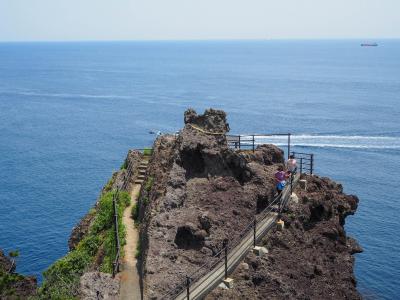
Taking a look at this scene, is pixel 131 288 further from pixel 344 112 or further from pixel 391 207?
pixel 344 112

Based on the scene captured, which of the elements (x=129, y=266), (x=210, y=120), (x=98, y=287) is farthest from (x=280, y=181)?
(x=98, y=287)

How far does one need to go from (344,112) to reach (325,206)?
8722cm

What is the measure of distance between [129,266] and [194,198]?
5114 millimetres

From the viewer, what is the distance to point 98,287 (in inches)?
960

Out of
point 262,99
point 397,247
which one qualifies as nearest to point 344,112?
point 262,99

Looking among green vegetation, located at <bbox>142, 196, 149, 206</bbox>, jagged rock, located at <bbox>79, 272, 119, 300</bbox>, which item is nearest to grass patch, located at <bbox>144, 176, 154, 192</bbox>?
green vegetation, located at <bbox>142, 196, 149, 206</bbox>

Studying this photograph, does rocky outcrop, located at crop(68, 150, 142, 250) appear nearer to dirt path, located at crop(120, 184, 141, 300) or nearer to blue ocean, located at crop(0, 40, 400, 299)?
dirt path, located at crop(120, 184, 141, 300)

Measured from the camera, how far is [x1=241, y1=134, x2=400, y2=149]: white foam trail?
8900cm

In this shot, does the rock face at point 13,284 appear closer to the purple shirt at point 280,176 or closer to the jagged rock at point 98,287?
the jagged rock at point 98,287

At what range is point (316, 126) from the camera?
102 meters

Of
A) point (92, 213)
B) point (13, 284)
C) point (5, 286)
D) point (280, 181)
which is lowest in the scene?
point (13, 284)

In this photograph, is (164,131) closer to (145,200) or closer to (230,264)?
(145,200)

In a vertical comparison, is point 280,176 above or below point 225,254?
above

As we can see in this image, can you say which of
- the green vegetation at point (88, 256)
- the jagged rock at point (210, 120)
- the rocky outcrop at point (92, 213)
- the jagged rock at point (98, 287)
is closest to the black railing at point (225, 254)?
the jagged rock at point (98, 287)
